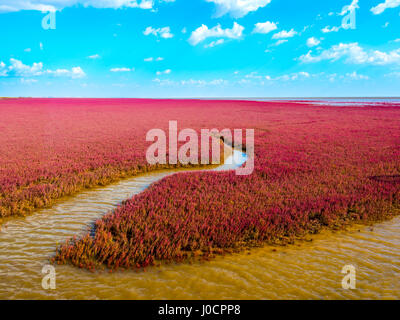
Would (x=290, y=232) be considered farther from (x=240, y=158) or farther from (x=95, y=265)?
(x=240, y=158)

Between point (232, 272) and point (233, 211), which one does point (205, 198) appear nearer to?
point (233, 211)

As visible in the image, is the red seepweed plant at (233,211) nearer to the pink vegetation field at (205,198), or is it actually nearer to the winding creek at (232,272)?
the pink vegetation field at (205,198)

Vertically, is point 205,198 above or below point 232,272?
above

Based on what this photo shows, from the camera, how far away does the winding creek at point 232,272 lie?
4.01 meters

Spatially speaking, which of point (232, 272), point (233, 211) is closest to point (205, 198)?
point (233, 211)

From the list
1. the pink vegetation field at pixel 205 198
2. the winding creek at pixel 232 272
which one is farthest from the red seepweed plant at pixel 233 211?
the winding creek at pixel 232 272

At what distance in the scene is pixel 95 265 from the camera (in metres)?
4.66

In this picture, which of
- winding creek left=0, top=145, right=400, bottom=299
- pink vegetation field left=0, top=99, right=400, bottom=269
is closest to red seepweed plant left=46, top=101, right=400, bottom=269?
pink vegetation field left=0, top=99, right=400, bottom=269

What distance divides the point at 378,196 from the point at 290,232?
4.06 meters

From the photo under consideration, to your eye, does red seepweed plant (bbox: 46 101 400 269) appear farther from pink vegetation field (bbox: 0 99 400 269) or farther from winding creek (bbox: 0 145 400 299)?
winding creek (bbox: 0 145 400 299)

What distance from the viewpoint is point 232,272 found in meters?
4.62

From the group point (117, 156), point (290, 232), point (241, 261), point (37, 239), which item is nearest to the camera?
point (241, 261)
